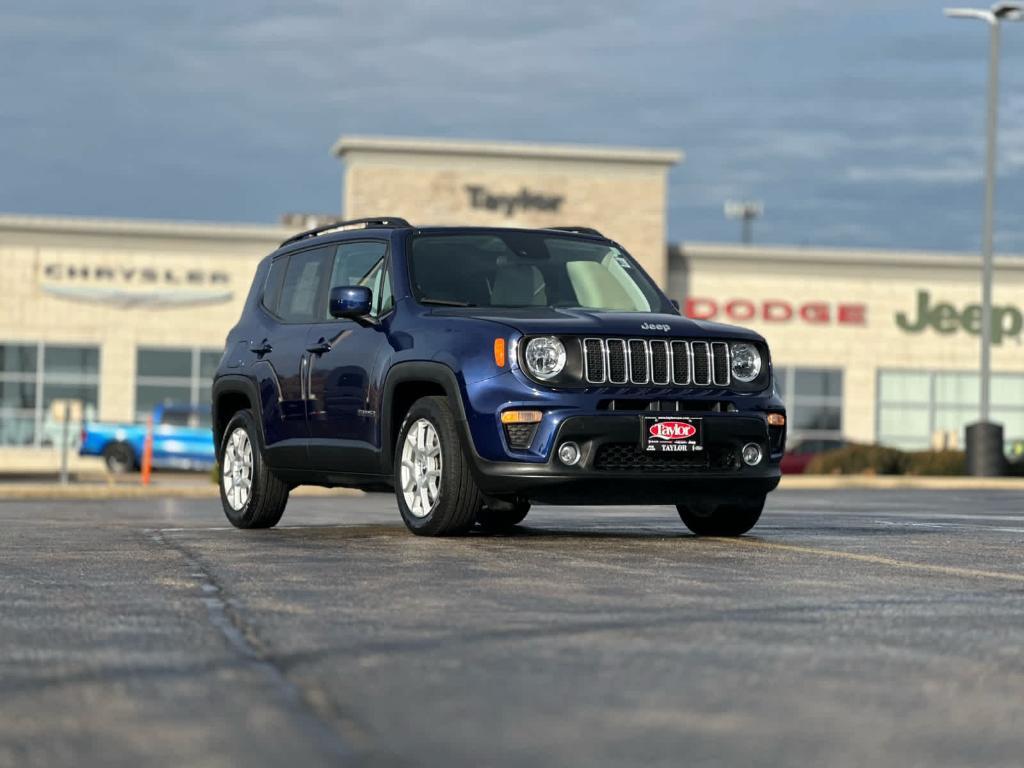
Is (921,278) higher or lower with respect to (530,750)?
higher

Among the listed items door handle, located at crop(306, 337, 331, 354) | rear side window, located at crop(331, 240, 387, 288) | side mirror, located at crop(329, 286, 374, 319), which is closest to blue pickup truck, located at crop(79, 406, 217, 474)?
rear side window, located at crop(331, 240, 387, 288)

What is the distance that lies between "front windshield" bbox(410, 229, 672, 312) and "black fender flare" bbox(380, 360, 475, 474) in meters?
0.59

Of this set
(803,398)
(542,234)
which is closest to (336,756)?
(542,234)

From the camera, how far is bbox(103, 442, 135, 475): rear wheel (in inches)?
1774

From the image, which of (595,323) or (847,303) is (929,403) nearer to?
(847,303)

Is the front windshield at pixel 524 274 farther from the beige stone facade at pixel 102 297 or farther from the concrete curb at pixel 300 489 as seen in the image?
the beige stone facade at pixel 102 297

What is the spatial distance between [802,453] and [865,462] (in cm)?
1325

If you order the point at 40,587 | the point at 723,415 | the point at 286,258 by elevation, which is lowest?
the point at 40,587

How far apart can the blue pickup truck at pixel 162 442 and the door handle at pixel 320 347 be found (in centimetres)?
3198

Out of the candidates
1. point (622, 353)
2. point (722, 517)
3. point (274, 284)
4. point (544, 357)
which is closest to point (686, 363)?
point (622, 353)

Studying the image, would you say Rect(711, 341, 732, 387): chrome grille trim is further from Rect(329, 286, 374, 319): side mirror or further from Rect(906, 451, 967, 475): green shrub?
Rect(906, 451, 967, 475): green shrub

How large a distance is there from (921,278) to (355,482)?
47.0 metres

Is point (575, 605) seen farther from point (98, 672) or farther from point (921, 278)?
point (921, 278)

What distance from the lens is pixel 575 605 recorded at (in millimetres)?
7188
